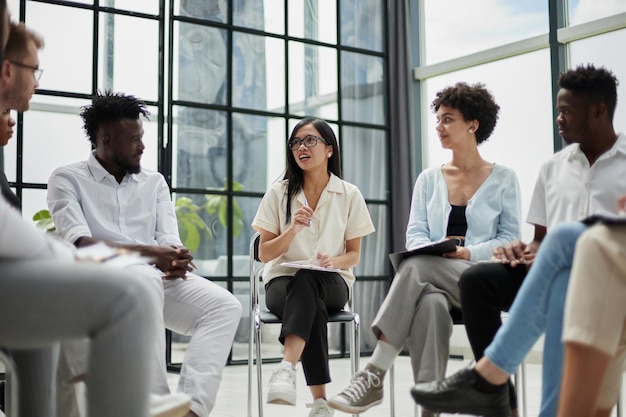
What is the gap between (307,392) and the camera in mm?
3812

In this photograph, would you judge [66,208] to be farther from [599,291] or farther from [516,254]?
[599,291]

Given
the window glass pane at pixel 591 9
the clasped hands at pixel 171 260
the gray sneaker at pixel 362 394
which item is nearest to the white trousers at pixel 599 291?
the gray sneaker at pixel 362 394

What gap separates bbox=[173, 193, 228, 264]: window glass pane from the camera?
193 inches

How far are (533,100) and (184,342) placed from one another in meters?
2.87

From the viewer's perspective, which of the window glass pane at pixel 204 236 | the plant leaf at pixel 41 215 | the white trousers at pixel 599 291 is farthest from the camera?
the window glass pane at pixel 204 236

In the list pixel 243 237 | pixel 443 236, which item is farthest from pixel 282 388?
pixel 243 237

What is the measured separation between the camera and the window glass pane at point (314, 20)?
5461 mm

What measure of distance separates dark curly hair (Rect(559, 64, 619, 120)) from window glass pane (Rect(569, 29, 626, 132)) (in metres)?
2.44

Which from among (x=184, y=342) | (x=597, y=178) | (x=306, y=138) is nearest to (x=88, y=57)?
(x=184, y=342)

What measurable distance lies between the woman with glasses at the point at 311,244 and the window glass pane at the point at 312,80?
2.37m

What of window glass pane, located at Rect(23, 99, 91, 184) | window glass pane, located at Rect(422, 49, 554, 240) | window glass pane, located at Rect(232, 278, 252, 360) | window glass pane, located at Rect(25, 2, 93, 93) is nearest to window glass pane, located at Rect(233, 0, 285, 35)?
window glass pane, located at Rect(25, 2, 93, 93)

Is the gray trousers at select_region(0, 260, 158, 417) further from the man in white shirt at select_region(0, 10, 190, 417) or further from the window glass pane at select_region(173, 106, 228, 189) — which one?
the window glass pane at select_region(173, 106, 228, 189)

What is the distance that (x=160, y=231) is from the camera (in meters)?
2.85

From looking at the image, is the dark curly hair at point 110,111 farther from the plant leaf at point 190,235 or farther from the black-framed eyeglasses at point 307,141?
the plant leaf at point 190,235
